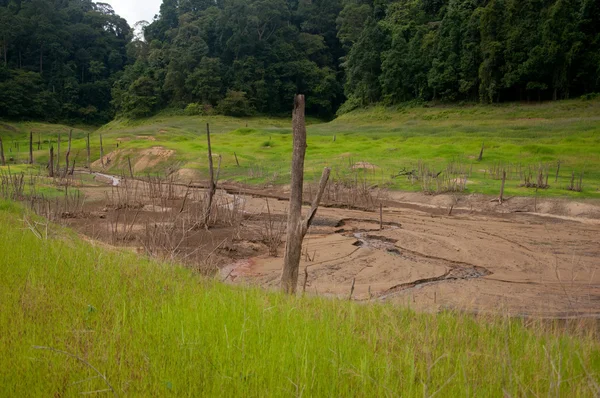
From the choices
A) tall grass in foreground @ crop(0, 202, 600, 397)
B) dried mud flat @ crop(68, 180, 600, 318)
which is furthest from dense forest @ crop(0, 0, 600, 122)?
tall grass in foreground @ crop(0, 202, 600, 397)

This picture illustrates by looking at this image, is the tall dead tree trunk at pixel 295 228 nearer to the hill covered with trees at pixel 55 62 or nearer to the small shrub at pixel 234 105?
the small shrub at pixel 234 105

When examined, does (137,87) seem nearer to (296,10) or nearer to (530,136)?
(296,10)

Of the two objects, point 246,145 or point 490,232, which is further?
point 246,145

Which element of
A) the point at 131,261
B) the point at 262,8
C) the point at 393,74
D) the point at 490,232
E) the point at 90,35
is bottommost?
the point at 490,232

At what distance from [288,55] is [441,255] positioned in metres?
78.7

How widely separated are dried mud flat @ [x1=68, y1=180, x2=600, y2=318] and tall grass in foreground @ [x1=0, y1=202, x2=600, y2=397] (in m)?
1.36

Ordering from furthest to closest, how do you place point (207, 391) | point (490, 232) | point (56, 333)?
point (490, 232) < point (56, 333) < point (207, 391)

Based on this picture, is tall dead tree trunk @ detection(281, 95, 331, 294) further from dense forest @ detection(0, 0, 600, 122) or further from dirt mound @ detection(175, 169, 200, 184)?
dense forest @ detection(0, 0, 600, 122)

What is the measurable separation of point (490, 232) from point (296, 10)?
94905 millimetres

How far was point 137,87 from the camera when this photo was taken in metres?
74.7

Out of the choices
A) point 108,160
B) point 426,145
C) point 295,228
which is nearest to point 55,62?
point 108,160

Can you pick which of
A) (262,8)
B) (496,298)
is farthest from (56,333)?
(262,8)

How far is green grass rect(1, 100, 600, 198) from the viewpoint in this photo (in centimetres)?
2830

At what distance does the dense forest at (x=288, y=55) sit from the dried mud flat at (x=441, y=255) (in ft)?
120
